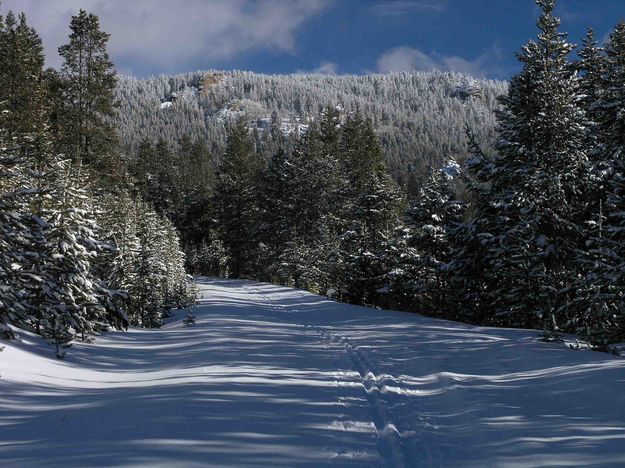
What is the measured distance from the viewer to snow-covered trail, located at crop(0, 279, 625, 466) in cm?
534

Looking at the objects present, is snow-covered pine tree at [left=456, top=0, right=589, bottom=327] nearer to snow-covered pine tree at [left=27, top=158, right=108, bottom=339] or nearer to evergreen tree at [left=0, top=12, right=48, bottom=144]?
snow-covered pine tree at [left=27, top=158, right=108, bottom=339]

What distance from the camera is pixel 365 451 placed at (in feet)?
17.9

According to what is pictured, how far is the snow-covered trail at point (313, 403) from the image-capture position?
5.34 meters

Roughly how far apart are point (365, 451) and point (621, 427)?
326 cm

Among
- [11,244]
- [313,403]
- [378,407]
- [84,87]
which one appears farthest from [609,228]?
[84,87]

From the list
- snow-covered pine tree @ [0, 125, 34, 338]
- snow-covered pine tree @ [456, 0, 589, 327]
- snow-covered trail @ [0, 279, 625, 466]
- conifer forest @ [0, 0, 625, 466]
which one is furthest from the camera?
snow-covered pine tree @ [456, 0, 589, 327]

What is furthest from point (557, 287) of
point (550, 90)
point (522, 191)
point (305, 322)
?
point (305, 322)

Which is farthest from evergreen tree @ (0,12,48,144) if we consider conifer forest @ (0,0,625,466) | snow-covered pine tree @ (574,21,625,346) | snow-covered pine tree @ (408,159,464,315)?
snow-covered pine tree @ (574,21,625,346)

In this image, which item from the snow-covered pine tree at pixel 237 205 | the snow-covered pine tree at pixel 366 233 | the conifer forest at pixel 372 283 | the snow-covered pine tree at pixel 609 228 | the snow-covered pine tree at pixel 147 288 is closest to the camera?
the conifer forest at pixel 372 283

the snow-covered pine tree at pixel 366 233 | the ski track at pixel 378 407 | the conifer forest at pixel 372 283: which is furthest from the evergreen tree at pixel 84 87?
the ski track at pixel 378 407

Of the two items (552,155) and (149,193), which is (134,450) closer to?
(552,155)

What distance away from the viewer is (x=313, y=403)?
7.25 metres

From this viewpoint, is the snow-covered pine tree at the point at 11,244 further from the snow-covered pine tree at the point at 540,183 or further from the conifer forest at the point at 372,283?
the snow-covered pine tree at the point at 540,183

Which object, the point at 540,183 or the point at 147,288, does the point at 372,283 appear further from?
the point at 147,288
